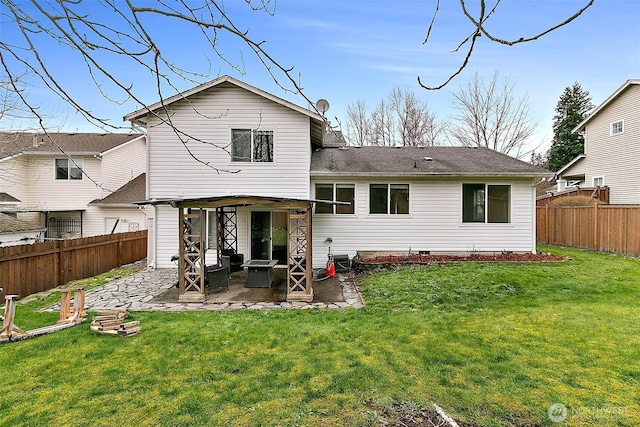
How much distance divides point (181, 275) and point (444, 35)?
6.98 meters

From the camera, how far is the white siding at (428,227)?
10.9 m

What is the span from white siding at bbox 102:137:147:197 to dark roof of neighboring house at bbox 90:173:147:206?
431 mm

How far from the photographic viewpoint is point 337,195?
1104cm

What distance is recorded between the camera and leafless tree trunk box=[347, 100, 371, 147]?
26.1 metres

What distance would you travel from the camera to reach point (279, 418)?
9.70 ft

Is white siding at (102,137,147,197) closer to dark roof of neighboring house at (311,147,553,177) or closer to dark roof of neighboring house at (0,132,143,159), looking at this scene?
dark roof of neighboring house at (0,132,143,159)

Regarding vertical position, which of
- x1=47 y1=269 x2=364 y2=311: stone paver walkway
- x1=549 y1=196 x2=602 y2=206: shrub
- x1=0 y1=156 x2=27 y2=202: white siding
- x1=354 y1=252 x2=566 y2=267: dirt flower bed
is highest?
x1=0 y1=156 x2=27 y2=202: white siding

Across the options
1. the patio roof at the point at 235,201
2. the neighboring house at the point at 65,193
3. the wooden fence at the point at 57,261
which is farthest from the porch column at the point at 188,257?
the neighboring house at the point at 65,193

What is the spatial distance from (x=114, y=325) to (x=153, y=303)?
177cm

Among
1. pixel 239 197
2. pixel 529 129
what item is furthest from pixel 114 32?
pixel 529 129

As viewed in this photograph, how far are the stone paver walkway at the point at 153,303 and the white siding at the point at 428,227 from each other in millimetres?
2169

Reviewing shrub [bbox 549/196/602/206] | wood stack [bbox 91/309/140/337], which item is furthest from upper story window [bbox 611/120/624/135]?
wood stack [bbox 91/309/140/337]

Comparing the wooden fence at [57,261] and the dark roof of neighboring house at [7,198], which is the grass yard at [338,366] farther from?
the dark roof of neighboring house at [7,198]

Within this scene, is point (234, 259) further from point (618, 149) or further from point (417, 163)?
point (618, 149)
